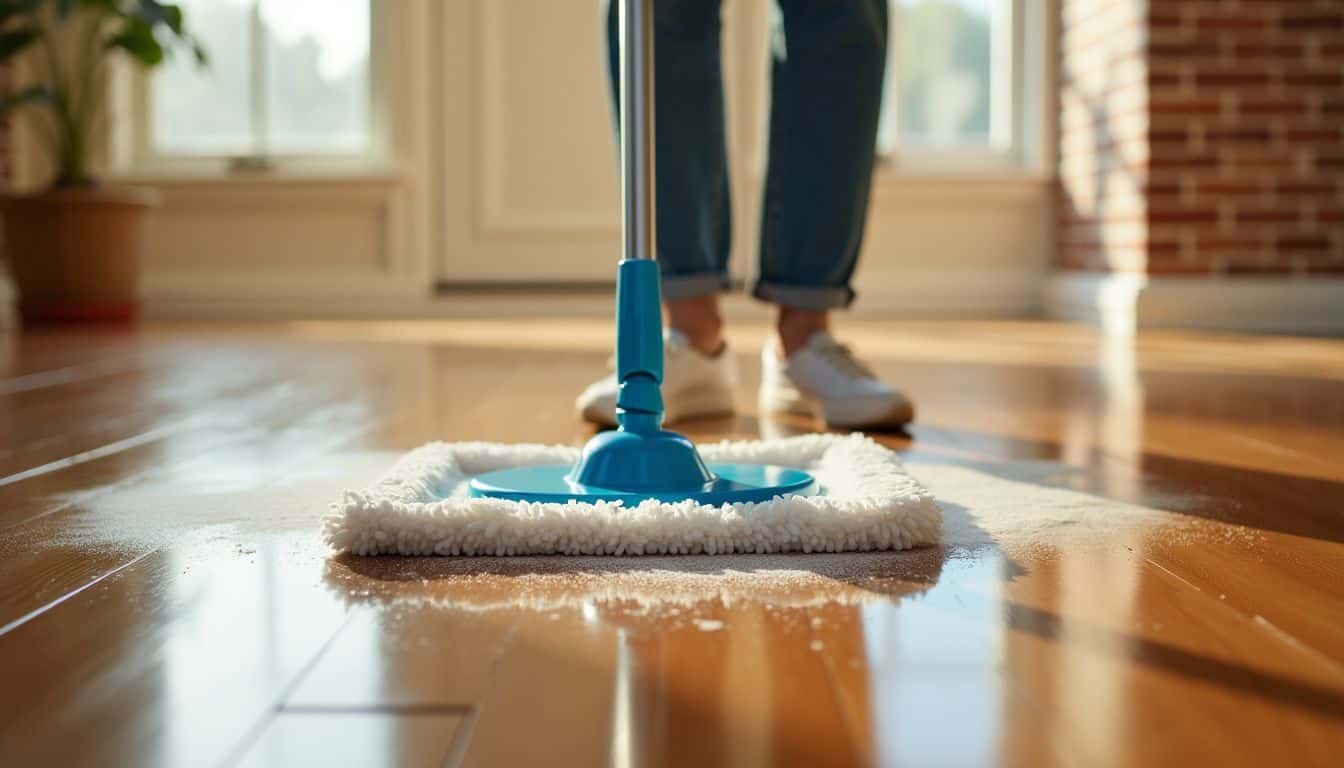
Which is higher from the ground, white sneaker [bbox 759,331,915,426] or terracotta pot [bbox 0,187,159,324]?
terracotta pot [bbox 0,187,159,324]

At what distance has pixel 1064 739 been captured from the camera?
1.67ft

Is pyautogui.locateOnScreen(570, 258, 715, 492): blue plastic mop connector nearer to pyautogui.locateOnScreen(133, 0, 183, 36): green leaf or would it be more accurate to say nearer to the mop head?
the mop head

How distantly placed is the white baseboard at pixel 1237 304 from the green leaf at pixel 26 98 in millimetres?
2578

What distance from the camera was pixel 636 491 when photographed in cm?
89

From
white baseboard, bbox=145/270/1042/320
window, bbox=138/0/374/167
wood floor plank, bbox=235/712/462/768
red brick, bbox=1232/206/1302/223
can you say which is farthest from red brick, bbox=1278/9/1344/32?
wood floor plank, bbox=235/712/462/768

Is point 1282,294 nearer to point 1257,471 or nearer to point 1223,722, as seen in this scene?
point 1257,471

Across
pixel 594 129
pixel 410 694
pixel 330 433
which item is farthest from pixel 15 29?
pixel 410 694

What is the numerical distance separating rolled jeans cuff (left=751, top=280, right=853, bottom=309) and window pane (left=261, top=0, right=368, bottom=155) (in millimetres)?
2589

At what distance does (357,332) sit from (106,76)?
1155 millimetres

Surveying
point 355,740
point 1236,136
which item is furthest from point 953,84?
point 355,740

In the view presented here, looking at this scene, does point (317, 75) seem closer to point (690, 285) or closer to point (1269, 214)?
point (1269, 214)

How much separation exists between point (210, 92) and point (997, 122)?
2.15m

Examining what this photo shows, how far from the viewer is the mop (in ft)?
2.66

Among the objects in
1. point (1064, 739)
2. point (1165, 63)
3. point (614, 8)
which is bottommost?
point (1064, 739)
